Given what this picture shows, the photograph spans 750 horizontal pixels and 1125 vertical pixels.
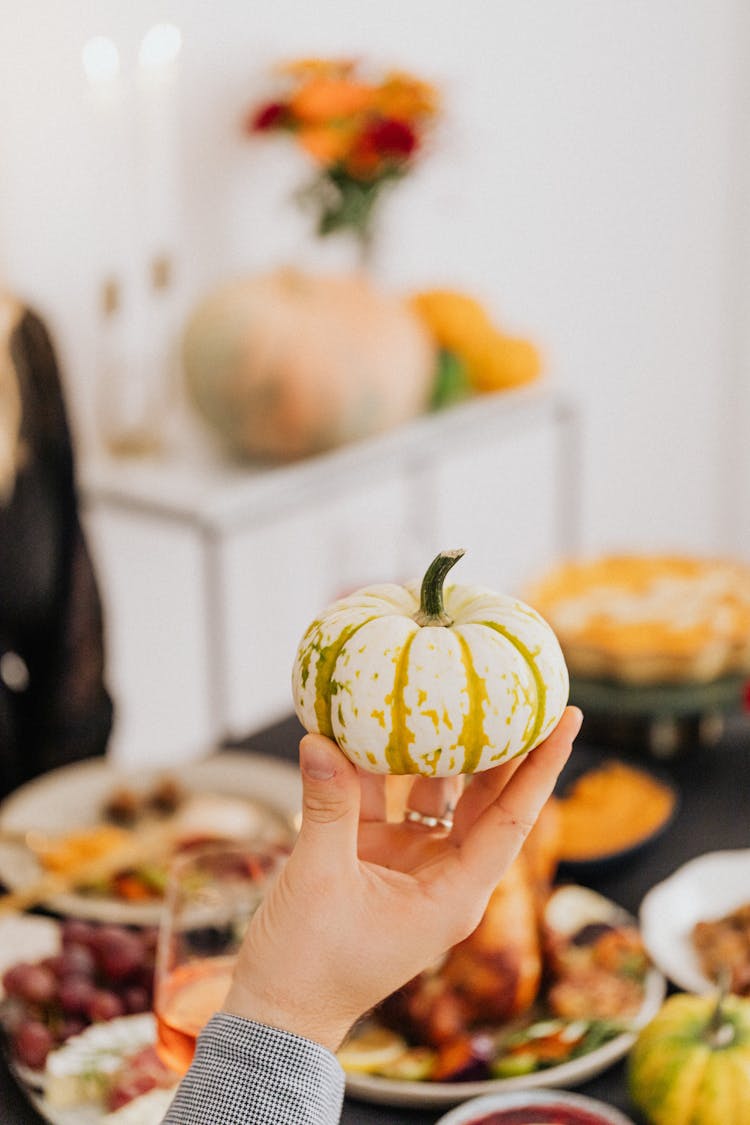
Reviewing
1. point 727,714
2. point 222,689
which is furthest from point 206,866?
point 222,689

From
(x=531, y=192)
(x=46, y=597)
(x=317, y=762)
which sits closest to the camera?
(x=317, y=762)

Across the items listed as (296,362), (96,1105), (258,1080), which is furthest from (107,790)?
(296,362)

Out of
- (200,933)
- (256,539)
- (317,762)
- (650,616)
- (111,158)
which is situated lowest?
(256,539)

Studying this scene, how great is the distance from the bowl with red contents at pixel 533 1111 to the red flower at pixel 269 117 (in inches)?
78.1

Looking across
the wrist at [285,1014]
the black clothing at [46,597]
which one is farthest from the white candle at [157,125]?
the wrist at [285,1014]

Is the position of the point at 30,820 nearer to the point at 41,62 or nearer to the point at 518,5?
the point at 41,62

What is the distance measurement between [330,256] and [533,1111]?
90.6 inches

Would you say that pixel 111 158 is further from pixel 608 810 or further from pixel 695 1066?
pixel 695 1066

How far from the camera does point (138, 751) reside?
106 inches

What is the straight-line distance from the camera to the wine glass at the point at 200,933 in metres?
0.82

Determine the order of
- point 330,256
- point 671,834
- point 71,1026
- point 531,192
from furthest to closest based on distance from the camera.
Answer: point 531,192, point 330,256, point 671,834, point 71,1026

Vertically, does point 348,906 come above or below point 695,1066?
above

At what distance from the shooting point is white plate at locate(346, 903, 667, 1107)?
882 millimetres

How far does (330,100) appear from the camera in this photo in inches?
93.4
